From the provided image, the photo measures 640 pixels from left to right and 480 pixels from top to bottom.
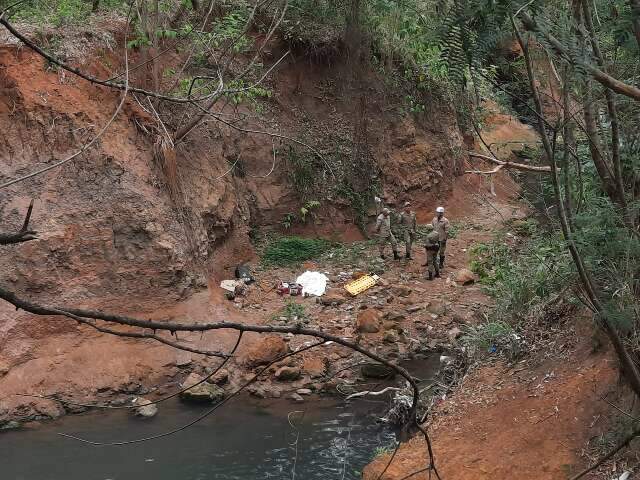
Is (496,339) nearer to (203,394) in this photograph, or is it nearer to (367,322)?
(367,322)

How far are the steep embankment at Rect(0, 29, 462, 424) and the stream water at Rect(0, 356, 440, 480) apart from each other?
0.95 meters

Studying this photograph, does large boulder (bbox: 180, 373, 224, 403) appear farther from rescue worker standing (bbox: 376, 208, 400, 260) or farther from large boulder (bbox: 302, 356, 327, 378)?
rescue worker standing (bbox: 376, 208, 400, 260)

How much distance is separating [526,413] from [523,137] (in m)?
15.1

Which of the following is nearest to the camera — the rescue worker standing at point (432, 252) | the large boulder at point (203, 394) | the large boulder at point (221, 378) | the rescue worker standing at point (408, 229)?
the large boulder at point (203, 394)

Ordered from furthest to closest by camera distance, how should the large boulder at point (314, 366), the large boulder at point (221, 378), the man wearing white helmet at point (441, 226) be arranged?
the man wearing white helmet at point (441, 226) < the large boulder at point (314, 366) < the large boulder at point (221, 378)

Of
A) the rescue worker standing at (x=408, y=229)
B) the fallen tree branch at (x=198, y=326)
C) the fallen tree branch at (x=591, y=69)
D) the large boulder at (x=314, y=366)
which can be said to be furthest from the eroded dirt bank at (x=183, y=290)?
the fallen tree branch at (x=198, y=326)

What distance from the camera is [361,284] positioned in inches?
543

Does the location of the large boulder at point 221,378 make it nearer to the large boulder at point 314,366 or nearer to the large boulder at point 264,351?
the large boulder at point 264,351

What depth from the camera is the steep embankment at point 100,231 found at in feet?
35.6

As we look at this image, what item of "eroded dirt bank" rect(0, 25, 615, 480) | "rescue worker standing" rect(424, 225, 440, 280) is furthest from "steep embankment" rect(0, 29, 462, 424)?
"rescue worker standing" rect(424, 225, 440, 280)

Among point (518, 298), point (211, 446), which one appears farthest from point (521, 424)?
point (211, 446)

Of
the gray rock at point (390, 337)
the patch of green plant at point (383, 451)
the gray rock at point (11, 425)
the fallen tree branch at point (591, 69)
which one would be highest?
the fallen tree branch at point (591, 69)

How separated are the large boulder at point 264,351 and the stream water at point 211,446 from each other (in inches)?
34.3

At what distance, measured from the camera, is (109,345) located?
11211mm
